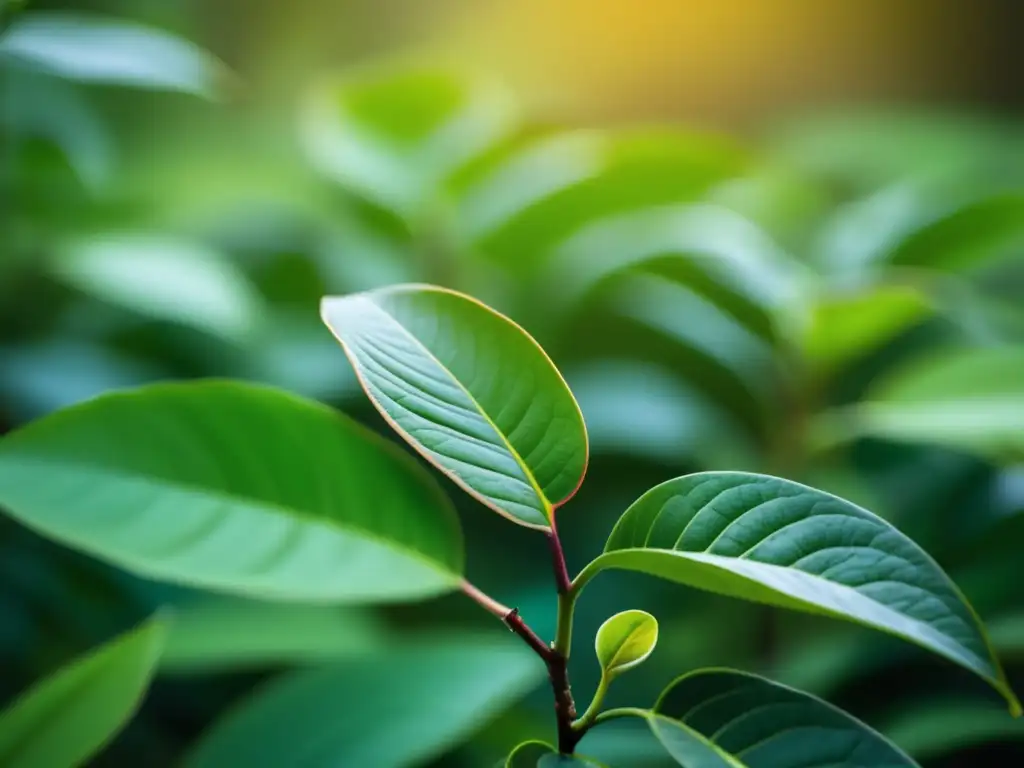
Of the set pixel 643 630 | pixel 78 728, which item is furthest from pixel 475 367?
pixel 78 728

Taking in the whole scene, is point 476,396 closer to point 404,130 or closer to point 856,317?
point 856,317

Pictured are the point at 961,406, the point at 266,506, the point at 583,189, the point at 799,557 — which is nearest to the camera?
the point at 799,557

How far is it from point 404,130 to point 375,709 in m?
0.54

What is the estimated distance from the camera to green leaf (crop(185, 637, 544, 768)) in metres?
0.45

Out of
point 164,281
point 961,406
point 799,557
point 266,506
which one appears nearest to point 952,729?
point 961,406

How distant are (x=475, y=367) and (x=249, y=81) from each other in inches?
46.0

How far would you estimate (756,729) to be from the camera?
0.30m

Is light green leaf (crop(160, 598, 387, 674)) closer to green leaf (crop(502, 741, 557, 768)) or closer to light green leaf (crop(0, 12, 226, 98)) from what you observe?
A: green leaf (crop(502, 741, 557, 768))

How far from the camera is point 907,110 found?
1327mm

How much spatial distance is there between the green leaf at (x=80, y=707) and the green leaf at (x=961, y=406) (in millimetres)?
456

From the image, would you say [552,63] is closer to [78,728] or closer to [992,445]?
[992,445]

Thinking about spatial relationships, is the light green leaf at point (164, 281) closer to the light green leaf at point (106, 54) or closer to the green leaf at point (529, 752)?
the light green leaf at point (106, 54)

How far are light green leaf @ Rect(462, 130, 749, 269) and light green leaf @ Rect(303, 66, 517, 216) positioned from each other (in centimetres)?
5

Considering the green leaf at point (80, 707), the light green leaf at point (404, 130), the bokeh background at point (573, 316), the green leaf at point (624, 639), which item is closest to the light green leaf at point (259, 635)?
the bokeh background at point (573, 316)
